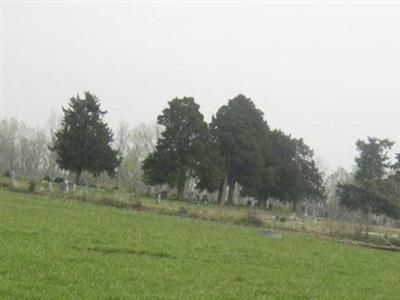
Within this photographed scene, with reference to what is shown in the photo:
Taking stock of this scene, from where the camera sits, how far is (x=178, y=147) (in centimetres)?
6056

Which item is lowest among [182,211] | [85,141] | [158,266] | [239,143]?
[158,266]

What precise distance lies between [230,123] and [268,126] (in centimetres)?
856

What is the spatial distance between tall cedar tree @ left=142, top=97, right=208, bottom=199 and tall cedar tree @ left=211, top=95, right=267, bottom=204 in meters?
4.53

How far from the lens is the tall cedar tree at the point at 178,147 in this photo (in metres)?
59.3

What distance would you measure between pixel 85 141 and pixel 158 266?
45.8 metres

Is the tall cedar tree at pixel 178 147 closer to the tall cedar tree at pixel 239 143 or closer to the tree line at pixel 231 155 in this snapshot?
the tree line at pixel 231 155

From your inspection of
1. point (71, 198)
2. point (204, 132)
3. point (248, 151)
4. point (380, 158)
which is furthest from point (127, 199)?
point (380, 158)

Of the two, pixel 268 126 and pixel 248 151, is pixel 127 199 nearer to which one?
pixel 248 151

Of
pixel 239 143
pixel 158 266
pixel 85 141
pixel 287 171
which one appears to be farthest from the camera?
pixel 287 171

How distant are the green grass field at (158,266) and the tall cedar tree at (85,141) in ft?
115

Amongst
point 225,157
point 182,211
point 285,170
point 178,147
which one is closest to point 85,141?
point 178,147

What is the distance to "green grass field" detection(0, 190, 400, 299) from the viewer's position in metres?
10.3

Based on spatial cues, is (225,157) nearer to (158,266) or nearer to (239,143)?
(239,143)

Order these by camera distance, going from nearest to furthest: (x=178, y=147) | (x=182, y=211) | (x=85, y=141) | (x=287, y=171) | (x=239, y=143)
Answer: (x=182, y=211) < (x=85, y=141) < (x=178, y=147) < (x=239, y=143) < (x=287, y=171)
